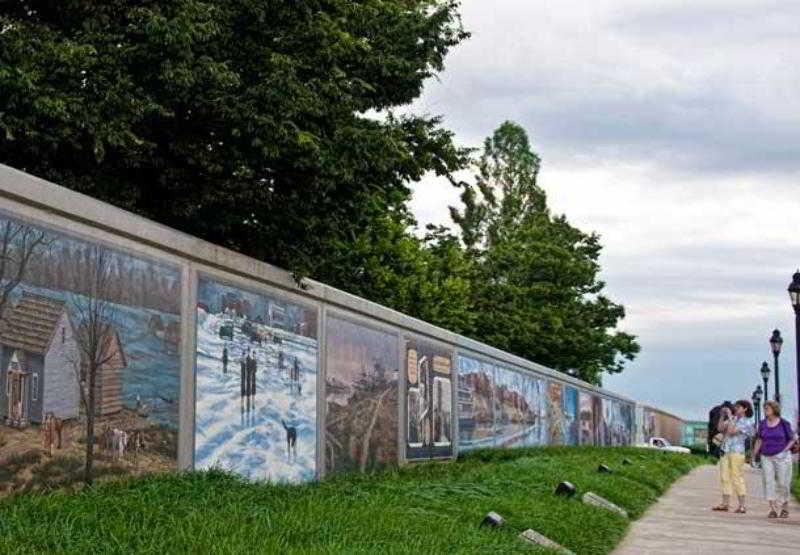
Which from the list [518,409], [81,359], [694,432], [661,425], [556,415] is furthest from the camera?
[694,432]

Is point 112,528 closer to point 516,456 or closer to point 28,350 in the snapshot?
point 28,350

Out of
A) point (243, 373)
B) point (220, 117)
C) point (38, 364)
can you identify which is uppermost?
point (220, 117)

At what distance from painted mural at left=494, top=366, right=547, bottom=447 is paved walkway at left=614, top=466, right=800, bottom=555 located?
12473 mm

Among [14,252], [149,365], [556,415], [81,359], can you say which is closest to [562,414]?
[556,415]

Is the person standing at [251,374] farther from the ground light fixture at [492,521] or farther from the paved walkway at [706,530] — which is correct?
the paved walkway at [706,530]

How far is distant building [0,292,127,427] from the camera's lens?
9734mm

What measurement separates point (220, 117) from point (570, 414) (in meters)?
33.4

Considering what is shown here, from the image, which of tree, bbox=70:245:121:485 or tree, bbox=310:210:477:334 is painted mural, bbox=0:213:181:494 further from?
tree, bbox=310:210:477:334

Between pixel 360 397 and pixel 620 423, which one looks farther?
pixel 620 423

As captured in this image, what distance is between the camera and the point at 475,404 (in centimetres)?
3084

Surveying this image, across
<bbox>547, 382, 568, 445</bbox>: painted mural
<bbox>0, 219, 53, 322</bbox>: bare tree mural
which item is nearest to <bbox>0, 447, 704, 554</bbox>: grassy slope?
<bbox>0, 219, 53, 322</bbox>: bare tree mural

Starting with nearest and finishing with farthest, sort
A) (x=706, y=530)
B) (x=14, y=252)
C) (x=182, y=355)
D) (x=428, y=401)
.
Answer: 1. (x=14, y=252)
2. (x=182, y=355)
3. (x=706, y=530)
4. (x=428, y=401)

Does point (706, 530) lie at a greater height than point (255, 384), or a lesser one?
lesser

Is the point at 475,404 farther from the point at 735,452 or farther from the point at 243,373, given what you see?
the point at 243,373
